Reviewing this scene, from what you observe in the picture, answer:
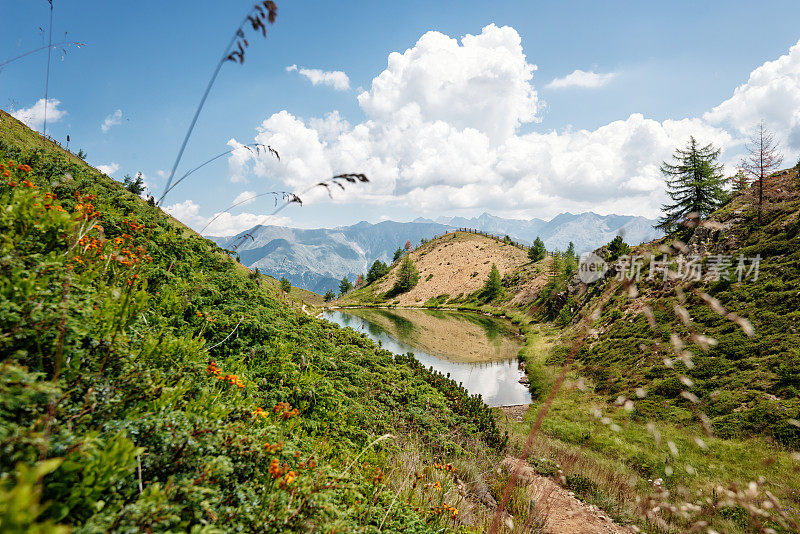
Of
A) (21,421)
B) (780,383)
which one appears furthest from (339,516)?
(780,383)

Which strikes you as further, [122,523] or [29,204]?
[29,204]

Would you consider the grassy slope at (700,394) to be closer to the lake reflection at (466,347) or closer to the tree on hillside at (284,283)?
the lake reflection at (466,347)

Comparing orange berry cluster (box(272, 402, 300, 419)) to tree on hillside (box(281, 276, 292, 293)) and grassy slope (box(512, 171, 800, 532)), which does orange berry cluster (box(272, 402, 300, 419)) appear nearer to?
grassy slope (box(512, 171, 800, 532))

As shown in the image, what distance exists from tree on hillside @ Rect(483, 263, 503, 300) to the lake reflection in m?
11.9

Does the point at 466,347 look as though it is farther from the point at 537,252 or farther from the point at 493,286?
the point at 537,252

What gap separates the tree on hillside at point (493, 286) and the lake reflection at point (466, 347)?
1188 cm

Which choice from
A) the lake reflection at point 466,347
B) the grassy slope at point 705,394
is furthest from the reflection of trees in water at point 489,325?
the grassy slope at point 705,394

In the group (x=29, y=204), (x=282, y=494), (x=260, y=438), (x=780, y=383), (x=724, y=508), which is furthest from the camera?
(x=780, y=383)

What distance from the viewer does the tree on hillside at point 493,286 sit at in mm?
72438

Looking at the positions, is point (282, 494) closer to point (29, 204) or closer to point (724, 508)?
point (29, 204)

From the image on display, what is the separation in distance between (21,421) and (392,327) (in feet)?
168

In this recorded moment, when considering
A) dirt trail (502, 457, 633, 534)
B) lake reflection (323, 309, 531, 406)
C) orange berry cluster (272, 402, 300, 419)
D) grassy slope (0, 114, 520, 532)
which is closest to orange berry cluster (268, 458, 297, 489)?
grassy slope (0, 114, 520, 532)

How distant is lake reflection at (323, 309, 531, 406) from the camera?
Result: 25828 millimetres

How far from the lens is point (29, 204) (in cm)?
370
